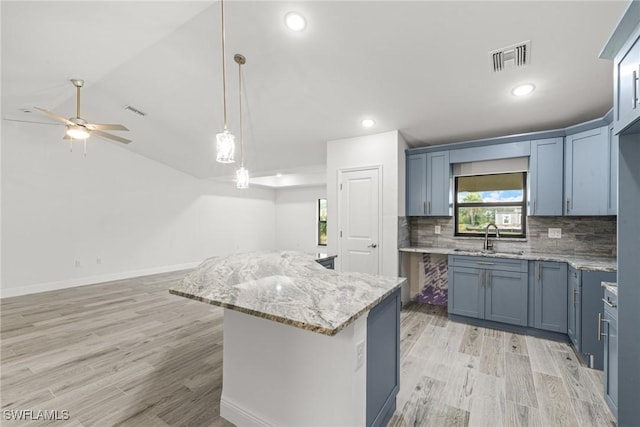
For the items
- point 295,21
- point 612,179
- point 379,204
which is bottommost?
point 379,204

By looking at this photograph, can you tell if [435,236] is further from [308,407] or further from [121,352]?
[121,352]

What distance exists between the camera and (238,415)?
1.77m

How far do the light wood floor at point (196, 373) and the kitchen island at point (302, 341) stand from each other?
362 millimetres

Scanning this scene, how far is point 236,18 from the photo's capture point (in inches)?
100

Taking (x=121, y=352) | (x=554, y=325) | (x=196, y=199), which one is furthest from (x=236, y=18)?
(x=196, y=199)

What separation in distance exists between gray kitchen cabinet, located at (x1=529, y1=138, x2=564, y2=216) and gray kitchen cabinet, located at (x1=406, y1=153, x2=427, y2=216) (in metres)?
1.29

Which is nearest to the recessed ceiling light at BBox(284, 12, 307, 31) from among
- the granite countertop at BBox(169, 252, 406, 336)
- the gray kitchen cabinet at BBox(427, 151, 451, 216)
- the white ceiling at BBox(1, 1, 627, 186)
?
the white ceiling at BBox(1, 1, 627, 186)

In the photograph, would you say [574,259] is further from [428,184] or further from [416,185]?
[416,185]

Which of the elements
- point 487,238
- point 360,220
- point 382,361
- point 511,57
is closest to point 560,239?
point 487,238

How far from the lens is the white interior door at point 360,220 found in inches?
159

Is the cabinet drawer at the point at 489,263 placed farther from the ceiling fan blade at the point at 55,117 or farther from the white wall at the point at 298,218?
the white wall at the point at 298,218

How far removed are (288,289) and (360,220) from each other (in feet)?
8.96

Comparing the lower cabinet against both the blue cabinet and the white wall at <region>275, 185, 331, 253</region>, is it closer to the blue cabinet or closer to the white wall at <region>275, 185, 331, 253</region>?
the blue cabinet

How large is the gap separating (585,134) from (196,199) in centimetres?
799
